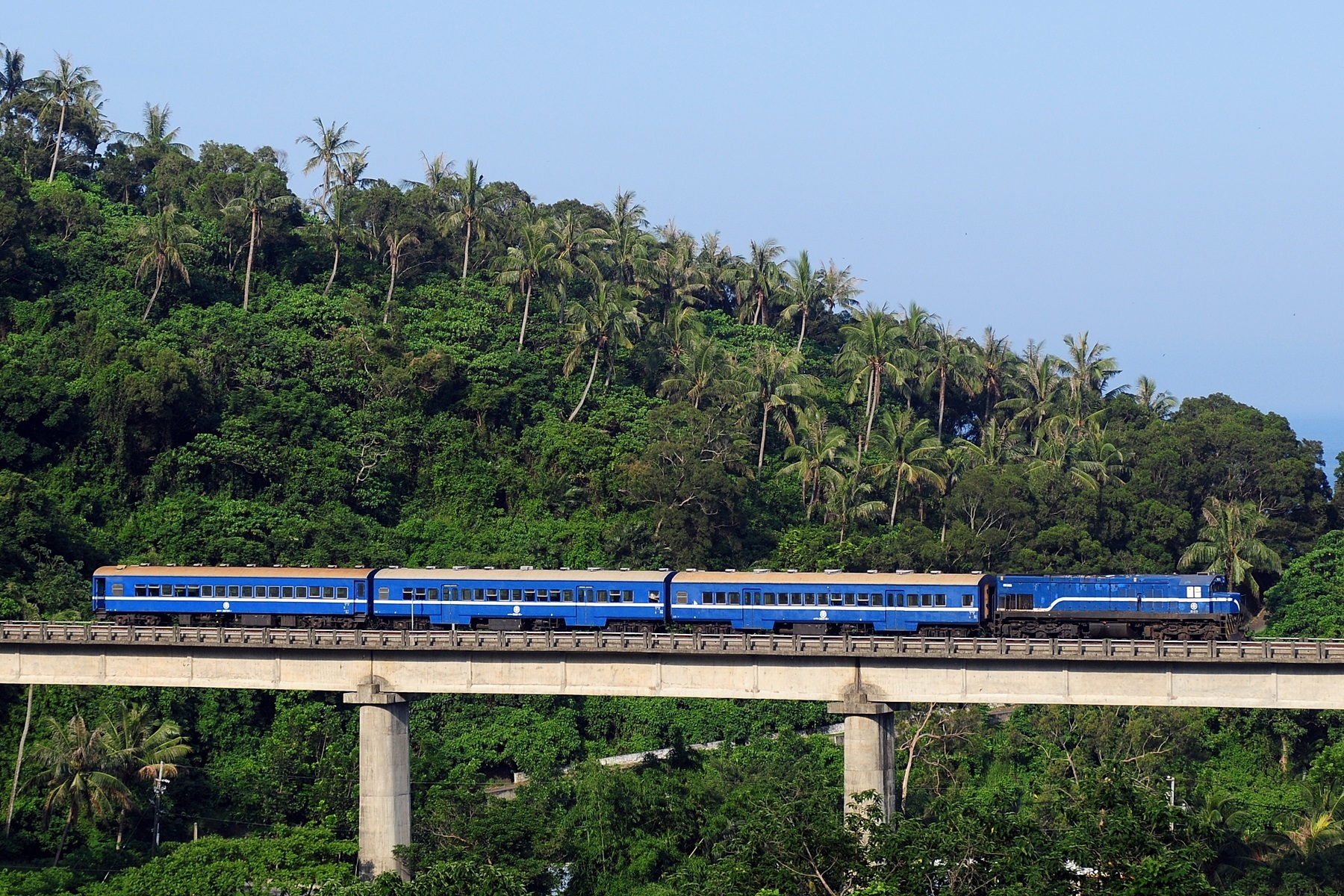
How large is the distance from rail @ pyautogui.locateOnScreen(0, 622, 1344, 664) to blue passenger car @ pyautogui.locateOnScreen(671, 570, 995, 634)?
42.3 inches

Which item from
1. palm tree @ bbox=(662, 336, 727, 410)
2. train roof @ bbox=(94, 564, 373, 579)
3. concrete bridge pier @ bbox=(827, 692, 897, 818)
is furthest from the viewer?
palm tree @ bbox=(662, 336, 727, 410)

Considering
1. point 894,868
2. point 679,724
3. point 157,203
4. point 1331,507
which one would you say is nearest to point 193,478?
point 679,724

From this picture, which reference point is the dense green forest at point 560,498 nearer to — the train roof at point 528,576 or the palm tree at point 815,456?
the palm tree at point 815,456

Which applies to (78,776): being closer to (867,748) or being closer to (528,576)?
(528,576)

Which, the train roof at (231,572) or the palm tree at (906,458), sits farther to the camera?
the palm tree at (906,458)

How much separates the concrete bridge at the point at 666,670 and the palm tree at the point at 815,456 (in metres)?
44.7

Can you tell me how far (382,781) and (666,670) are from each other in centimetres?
1123

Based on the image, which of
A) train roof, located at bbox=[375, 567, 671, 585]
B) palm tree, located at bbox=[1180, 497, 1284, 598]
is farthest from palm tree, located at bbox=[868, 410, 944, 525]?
train roof, located at bbox=[375, 567, 671, 585]

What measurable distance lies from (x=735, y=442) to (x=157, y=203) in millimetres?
51417

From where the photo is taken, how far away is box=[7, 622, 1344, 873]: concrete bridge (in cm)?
5744

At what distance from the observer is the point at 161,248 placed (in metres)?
111

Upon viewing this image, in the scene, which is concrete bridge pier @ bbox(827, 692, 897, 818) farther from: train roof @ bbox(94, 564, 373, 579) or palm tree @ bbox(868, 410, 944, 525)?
palm tree @ bbox(868, 410, 944, 525)

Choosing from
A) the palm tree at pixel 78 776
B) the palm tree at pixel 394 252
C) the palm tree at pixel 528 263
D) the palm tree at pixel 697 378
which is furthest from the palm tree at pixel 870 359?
the palm tree at pixel 78 776

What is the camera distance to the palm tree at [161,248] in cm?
11162
